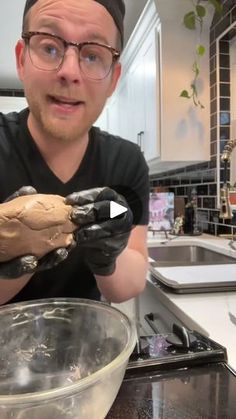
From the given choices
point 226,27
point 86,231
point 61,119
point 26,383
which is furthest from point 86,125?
point 226,27

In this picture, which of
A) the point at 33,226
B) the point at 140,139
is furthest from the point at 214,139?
the point at 33,226

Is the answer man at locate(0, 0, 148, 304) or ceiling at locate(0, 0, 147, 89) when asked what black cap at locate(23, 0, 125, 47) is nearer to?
man at locate(0, 0, 148, 304)

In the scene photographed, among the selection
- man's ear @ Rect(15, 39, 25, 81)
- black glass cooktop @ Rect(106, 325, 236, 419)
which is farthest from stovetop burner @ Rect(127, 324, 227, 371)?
man's ear @ Rect(15, 39, 25, 81)

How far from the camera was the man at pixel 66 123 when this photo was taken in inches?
25.5

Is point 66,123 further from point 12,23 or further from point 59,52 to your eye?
point 12,23

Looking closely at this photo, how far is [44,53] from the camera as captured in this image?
2.19ft

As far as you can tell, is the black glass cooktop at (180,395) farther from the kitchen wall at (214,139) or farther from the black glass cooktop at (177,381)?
the kitchen wall at (214,139)

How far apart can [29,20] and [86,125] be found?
0.23 metres

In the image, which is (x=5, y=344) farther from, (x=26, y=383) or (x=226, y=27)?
(x=226, y=27)

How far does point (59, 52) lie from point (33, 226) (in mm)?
422

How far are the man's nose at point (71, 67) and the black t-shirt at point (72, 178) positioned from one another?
0.55 ft

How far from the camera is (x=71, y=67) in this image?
0.65m

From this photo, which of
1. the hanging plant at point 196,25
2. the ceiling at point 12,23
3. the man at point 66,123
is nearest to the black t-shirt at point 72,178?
the man at point 66,123

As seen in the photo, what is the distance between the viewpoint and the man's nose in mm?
642
